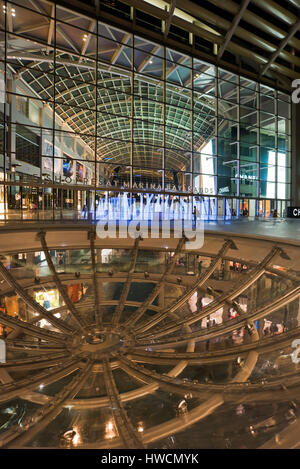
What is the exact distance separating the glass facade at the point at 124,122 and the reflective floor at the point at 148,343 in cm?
777

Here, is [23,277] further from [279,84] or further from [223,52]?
[279,84]

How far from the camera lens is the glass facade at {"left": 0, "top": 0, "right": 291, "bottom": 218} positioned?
17.3m

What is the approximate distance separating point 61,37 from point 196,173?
12.9m

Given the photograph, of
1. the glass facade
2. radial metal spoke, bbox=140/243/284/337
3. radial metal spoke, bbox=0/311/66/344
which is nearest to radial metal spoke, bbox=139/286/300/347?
radial metal spoke, bbox=140/243/284/337

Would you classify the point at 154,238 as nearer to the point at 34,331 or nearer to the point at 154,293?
the point at 154,293

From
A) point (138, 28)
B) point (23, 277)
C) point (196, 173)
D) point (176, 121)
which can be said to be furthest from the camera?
point (176, 121)

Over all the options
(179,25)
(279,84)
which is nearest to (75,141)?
(179,25)

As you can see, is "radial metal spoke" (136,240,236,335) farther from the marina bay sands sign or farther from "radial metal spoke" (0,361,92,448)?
the marina bay sands sign

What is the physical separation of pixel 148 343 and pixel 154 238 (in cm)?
624

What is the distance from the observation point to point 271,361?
4844 mm

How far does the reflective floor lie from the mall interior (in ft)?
0.13

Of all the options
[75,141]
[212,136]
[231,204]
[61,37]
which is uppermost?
[61,37]

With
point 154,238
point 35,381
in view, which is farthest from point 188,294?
point 35,381
